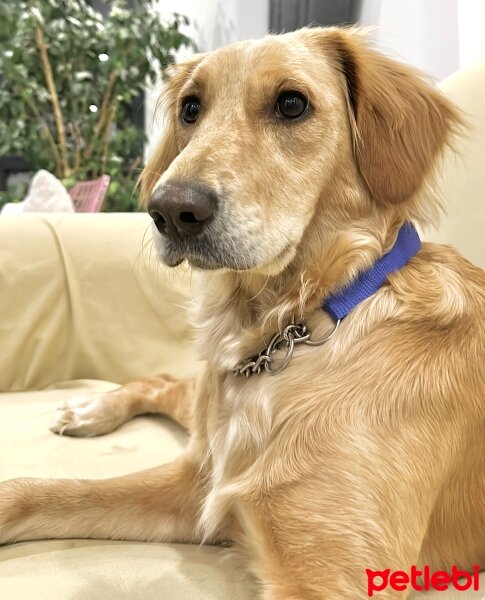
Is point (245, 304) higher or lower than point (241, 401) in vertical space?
higher

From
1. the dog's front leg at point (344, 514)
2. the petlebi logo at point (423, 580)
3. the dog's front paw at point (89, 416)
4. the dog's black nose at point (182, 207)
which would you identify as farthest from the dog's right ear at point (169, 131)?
the petlebi logo at point (423, 580)

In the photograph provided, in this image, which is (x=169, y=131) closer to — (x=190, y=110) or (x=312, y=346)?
(x=190, y=110)

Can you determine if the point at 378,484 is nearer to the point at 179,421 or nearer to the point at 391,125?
the point at 391,125

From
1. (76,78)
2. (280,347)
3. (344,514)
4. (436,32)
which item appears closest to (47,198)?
(436,32)

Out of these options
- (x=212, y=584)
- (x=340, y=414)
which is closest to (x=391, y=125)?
(x=340, y=414)

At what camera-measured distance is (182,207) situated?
1.00 metres

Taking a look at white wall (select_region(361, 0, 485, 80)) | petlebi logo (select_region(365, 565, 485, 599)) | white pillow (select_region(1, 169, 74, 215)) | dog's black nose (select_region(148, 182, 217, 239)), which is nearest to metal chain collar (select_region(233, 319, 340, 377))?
dog's black nose (select_region(148, 182, 217, 239))

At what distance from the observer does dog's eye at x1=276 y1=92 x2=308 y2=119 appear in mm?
1178

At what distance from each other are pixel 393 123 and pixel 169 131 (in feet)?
1.83

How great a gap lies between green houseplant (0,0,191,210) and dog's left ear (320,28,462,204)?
143 inches

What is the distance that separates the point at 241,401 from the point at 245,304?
20 centimetres

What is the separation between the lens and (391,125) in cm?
118

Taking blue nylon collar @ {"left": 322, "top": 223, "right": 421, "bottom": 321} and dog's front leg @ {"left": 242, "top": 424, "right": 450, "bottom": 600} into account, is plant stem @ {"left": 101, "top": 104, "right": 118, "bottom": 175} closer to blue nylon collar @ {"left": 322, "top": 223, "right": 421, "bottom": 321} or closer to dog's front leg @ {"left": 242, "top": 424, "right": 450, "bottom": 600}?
blue nylon collar @ {"left": 322, "top": 223, "right": 421, "bottom": 321}

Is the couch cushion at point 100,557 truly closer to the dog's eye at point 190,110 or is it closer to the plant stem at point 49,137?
the dog's eye at point 190,110
